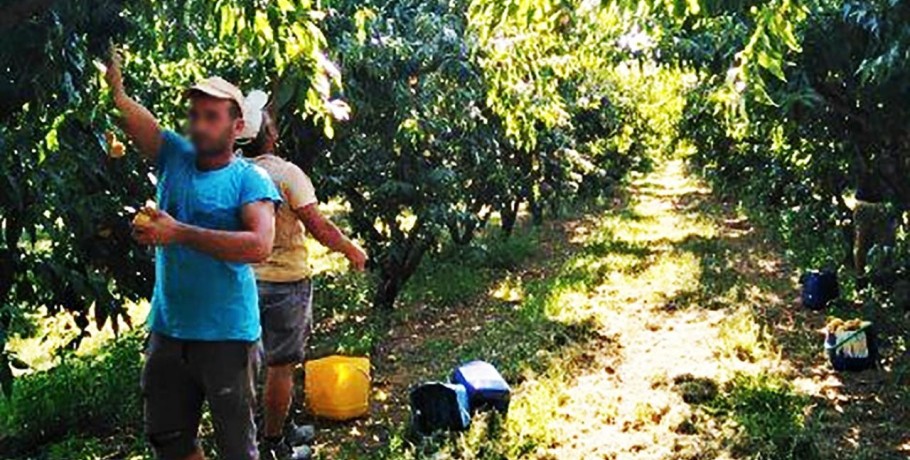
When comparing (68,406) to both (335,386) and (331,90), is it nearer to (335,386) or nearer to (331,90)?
(335,386)

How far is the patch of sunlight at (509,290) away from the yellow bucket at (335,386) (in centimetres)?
466

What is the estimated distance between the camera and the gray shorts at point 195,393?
9.87 feet

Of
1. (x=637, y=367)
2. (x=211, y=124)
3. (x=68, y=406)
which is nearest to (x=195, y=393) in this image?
(x=211, y=124)

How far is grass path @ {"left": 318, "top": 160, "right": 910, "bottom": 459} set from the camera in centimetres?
502

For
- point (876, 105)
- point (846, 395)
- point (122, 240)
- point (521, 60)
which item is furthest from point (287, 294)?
point (876, 105)

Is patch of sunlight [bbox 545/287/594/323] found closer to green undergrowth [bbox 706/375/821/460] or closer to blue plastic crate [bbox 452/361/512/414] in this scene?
green undergrowth [bbox 706/375/821/460]

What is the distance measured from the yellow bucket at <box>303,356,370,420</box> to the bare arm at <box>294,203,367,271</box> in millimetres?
1356

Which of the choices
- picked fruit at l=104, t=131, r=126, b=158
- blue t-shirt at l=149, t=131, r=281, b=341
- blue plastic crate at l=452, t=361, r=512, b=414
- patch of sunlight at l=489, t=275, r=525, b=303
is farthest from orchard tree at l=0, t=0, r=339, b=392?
patch of sunlight at l=489, t=275, r=525, b=303

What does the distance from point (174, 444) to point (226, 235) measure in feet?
2.68

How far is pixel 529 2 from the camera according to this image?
9.92 feet

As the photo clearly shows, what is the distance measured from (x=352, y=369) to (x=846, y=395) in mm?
3095

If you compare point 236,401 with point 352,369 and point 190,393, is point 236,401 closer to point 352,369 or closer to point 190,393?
point 190,393

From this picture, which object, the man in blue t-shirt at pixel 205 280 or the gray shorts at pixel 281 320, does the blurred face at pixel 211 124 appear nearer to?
the man in blue t-shirt at pixel 205 280

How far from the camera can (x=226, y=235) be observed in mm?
2795
